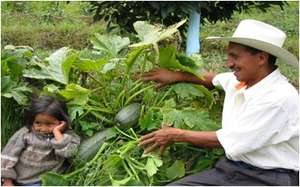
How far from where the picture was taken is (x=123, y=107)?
3662 millimetres

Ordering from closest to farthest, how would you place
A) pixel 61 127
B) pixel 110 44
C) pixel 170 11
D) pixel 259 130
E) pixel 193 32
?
pixel 259 130
pixel 61 127
pixel 110 44
pixel 170 11
pixel 193 32

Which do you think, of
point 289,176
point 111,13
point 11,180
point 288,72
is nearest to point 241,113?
point 289,176

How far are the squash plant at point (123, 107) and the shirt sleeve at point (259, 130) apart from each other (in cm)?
33

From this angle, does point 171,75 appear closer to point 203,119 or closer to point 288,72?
point 203,119

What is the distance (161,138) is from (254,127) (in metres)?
0.49

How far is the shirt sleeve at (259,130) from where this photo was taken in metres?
3.12

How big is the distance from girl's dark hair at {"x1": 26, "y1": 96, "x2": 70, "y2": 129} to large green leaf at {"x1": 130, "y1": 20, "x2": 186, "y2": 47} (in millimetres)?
521

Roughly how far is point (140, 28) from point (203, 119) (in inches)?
25.3

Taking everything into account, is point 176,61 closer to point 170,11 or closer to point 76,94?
point 76,94

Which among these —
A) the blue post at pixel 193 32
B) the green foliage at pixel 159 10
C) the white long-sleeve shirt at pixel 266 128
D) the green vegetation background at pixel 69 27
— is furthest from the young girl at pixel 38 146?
the green vegetation background at pixel 69 27

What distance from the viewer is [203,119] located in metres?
3.49

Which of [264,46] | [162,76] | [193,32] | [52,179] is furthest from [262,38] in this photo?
[193,32]

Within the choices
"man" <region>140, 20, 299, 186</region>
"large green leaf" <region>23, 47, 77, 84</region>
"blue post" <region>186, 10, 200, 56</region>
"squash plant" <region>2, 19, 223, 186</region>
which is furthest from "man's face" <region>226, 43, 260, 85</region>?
"blue post" <region>186, 10, 200, 56</region>

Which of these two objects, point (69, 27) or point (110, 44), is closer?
point (110, 44)
